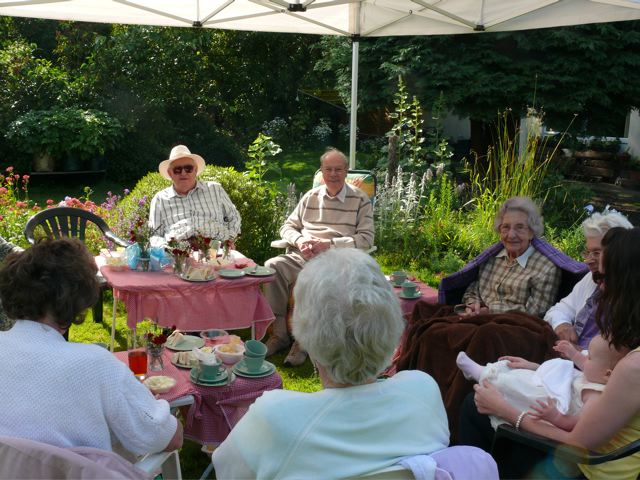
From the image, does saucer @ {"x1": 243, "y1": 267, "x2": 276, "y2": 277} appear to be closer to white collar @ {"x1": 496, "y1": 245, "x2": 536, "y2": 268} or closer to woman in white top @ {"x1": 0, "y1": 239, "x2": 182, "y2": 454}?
white collar @ {"x1": 496, "y1": 245, "x2": 536, "y2": 268}

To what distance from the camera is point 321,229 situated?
515 cm

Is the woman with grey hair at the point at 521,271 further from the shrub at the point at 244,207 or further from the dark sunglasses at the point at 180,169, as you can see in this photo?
the shrub at the point at 244,207

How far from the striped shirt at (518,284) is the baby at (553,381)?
0.85m

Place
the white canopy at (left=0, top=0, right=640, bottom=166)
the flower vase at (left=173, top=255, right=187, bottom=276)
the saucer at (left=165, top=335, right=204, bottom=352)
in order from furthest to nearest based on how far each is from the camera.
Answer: the white canopy at (left=0, top=0, right=640, bottom=166) → the flower vase at (left=173, top=255, right=187, bottom=276) → the saucer at (left=165, top=335, right=204, bottom=352)

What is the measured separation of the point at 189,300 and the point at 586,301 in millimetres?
2284

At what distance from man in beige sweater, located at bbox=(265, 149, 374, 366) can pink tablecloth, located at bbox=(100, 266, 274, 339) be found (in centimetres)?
47

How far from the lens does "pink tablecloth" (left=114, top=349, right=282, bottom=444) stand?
115 inches

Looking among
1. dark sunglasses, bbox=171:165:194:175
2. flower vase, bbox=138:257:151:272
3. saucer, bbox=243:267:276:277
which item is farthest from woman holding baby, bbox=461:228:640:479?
dark sunglasses, bbox=171:165:194:175

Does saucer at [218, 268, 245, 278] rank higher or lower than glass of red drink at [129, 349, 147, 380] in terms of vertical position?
higher

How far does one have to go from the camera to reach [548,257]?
12.5ft

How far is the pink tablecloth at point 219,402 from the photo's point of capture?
2.93 metres

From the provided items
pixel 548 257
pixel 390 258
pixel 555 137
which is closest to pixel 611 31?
pixel 555 137

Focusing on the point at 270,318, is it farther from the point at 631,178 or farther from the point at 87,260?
the point at 631,178

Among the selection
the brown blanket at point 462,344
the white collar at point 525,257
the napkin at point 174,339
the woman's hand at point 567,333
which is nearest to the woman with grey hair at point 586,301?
the woman's hand at point 567,333
